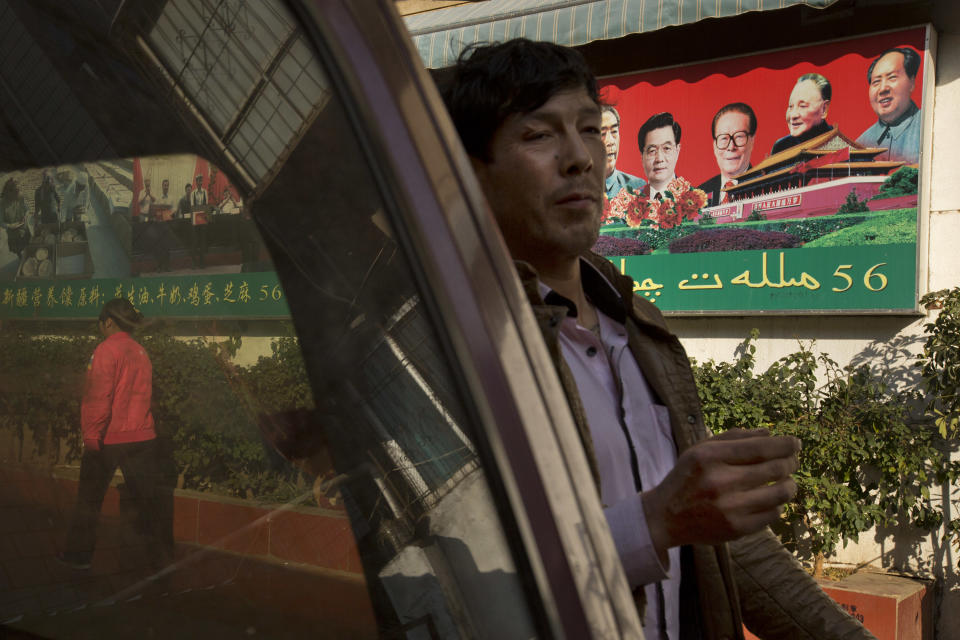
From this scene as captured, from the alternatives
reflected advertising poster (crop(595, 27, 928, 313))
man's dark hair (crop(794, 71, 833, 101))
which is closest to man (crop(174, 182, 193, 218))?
reflected advertising poster (crop(595, 27, 928, 313))

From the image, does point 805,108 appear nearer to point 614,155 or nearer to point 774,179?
point 774,179

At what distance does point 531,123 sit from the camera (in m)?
1.65

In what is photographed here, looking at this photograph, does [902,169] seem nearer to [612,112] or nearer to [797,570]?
[612,112]

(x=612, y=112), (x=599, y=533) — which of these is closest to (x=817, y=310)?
(x=612, y=112)

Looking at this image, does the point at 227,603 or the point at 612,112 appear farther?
the point at 612,112

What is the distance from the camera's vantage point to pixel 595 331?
1.65 metres

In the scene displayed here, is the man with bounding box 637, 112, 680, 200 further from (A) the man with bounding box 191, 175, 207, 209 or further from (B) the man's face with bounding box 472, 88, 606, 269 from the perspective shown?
(A) the man with bounding box 191, 175, 207, 209

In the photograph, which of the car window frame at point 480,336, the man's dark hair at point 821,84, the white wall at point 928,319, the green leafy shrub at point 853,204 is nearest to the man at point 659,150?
the man's dark hair at point 821,84

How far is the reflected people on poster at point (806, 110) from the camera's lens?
524cm

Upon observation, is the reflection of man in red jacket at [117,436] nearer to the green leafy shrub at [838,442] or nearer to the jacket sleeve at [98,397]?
the jacket sleeve at [98,397]

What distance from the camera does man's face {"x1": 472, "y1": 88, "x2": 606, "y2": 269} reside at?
1576 millimetres

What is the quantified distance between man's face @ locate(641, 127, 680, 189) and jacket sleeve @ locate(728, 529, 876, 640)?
4459 millimetres

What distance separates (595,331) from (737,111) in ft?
14.3

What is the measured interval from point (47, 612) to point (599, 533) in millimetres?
450
